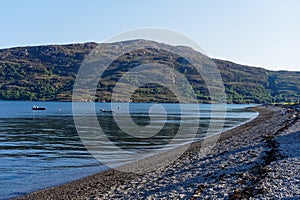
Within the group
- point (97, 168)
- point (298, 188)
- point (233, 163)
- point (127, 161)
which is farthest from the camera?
point (127, 161)

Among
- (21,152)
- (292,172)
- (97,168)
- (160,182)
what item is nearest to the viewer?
(292,172)

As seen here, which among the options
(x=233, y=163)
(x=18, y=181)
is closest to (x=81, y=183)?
(x=18, y=181)

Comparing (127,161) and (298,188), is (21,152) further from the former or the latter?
(298,188)

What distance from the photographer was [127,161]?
34.7 metres

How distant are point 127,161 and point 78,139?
2019 cm

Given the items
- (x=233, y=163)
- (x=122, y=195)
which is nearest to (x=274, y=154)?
(x=233, y=163)

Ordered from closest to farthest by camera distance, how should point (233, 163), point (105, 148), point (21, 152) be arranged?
point (233, 163) → point (21, 152) → point (105, 148)

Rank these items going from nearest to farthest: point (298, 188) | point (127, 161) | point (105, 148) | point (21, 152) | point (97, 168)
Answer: point (298, 188)
point (97, 168)
point (127, 161)
point (21, 152)
point (105, 148)

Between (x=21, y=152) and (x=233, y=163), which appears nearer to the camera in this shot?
(x=233, y=163)

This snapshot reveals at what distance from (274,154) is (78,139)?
33.8 m

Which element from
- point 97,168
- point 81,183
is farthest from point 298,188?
point 97,168

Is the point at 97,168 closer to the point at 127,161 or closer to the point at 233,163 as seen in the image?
the point at 127,161

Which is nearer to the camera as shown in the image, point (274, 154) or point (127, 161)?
point (274, 154)

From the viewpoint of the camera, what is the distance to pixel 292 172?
19031mm
